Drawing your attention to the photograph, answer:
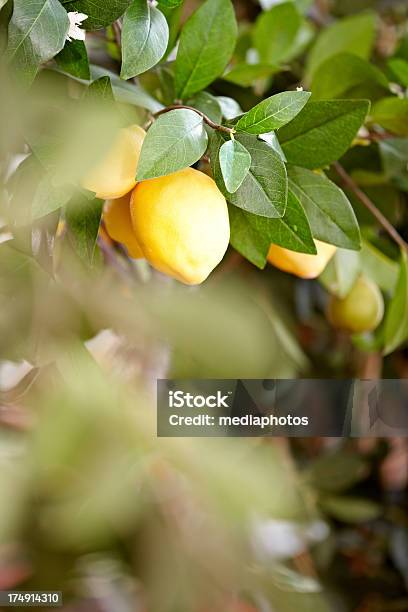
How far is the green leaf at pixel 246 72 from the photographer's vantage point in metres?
0.32

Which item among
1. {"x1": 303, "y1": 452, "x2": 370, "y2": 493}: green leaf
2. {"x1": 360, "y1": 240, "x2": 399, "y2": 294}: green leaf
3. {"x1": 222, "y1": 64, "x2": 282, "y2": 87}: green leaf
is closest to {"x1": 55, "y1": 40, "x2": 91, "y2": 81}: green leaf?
{"x1": 222, "y1": 64, "x2": 282, "y2": 87}: green leaf

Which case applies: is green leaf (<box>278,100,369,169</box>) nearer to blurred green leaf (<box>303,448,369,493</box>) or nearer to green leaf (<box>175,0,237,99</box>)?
green leaf (<box>175,0,237,99</box>)

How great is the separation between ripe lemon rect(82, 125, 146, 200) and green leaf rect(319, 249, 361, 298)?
0.16m

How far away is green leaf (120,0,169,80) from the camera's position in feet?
0.63

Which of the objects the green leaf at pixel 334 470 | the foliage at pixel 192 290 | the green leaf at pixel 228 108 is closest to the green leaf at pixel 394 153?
the foliage at pixel 192 290

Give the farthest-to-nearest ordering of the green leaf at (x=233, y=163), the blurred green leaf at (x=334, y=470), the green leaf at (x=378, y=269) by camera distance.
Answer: the blurred green leaf at (x=334, y=470) < the green leaf at (x=378, y=269) < the green leaf at (x=233, y=163)

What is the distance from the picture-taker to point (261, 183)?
0.64 ft

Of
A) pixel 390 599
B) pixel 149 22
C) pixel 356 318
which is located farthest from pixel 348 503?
pixel 149 22

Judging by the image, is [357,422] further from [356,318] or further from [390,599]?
[390,599]

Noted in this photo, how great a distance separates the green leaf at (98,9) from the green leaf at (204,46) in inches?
2.1

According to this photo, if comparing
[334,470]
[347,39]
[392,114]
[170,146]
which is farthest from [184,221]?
[334,470]

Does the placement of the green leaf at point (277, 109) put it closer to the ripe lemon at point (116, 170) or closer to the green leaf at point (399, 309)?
the ripe lemon at point (116, 170)

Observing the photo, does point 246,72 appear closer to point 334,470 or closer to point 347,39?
point 347,39

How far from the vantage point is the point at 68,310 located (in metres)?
0.30
